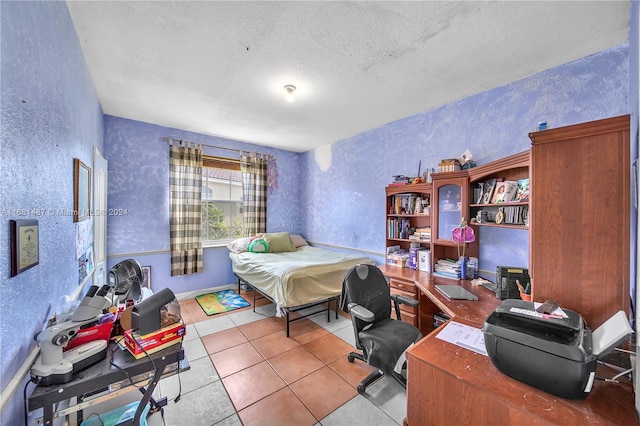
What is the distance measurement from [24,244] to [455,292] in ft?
8.57

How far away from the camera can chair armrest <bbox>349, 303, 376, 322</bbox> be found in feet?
5.92

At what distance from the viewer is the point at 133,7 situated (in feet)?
5.03

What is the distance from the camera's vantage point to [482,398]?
3.13 feet

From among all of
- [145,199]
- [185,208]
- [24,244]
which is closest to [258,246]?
[185,208]

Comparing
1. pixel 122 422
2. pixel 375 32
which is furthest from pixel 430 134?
pixel 122 422

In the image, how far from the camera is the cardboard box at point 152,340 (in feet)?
3.75

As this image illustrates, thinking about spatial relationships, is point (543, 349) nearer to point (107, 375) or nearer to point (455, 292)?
point (455, 292)

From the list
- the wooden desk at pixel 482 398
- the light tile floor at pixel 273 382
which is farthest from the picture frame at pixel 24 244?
the wooden desk at pixel 482 398

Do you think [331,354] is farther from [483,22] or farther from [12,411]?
[483,22]

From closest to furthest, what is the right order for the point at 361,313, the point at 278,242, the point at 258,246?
1. the point at 361,313
2. the point at 258,246
3. the point at 278,242

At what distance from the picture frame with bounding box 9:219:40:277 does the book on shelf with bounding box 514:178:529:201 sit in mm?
3015

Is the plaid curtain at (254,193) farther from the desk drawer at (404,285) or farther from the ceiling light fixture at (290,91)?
the desk drawer at (404,285)

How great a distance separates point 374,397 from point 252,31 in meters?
2.85

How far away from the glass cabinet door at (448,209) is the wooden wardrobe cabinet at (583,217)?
1.39m
